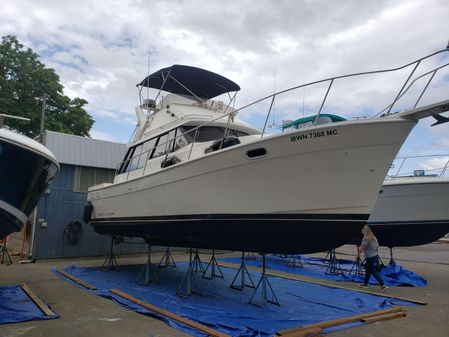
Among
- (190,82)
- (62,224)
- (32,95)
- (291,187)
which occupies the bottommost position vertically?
(62,224)

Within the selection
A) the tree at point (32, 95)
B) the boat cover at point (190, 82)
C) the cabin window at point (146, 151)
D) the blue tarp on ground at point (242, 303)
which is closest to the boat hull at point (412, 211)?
the blue tarp on ground at point (242, 303)

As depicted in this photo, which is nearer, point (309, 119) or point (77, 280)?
point (309, 119)

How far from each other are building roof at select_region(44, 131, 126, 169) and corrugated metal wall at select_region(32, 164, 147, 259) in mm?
323

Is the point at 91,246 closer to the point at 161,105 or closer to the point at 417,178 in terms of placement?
the point at 161,105

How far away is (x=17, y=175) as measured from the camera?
5.57 m

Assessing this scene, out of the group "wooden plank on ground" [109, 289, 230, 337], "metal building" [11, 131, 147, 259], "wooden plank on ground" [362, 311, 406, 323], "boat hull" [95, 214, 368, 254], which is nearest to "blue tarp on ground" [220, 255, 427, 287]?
"wooden plank on ground" [362, 311, 406, 323]

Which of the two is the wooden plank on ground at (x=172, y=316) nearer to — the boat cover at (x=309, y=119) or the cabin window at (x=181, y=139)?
the cabin window at (x=181, y=139)

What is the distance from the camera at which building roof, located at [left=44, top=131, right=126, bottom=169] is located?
37.4 ft

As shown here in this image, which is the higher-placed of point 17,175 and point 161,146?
point 161,146

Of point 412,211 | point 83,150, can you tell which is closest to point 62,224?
point 83,150

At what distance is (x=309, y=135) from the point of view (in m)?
4.91

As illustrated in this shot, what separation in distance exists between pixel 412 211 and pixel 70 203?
997 centimetres

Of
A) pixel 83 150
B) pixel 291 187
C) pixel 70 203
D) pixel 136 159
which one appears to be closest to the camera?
pixel 291 187

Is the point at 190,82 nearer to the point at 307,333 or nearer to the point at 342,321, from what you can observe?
the point at 342,321
